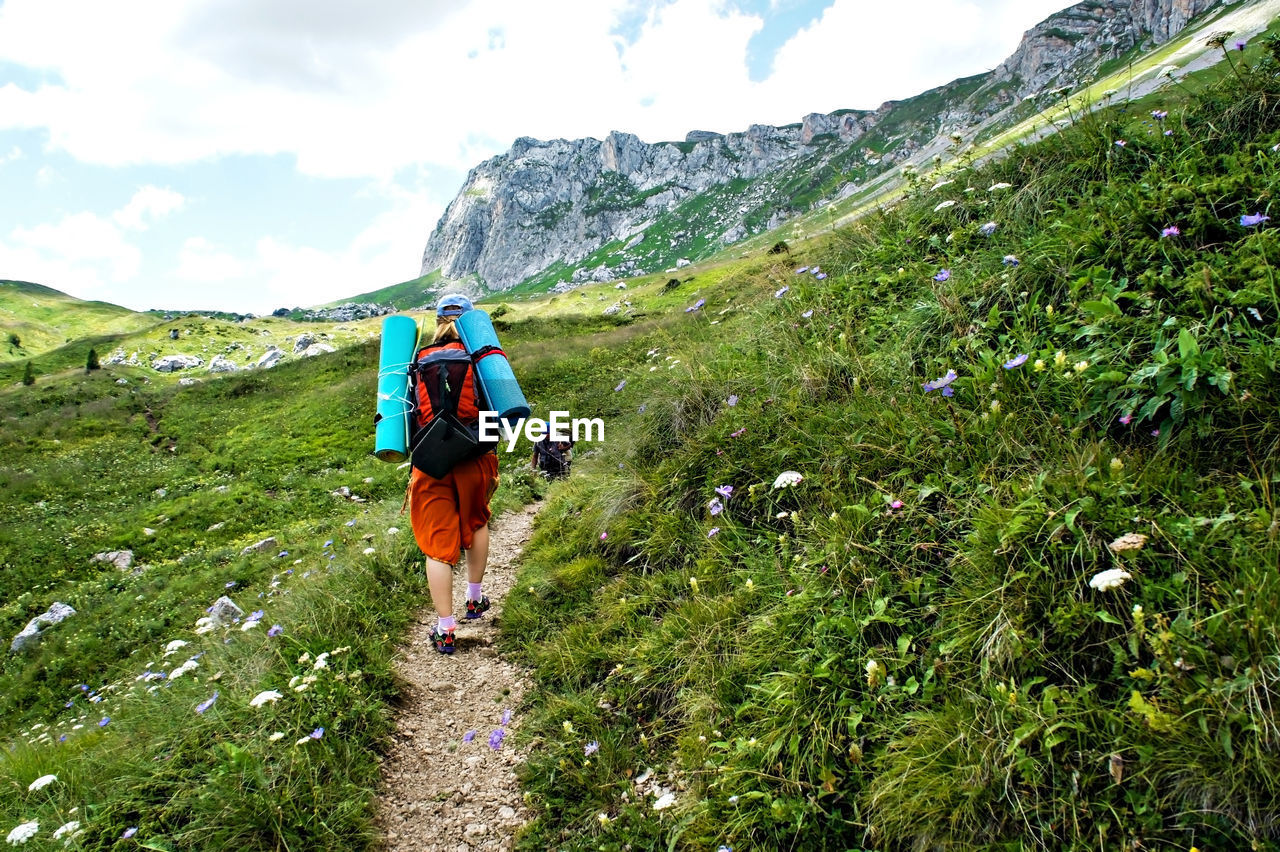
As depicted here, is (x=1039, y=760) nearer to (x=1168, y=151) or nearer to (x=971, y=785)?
(x=971, y=785)

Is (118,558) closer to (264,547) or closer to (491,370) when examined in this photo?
(264,547)

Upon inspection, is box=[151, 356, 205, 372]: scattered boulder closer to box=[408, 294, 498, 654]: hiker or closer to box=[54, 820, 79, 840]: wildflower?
box=[408, 294, 498, 654]: hiker

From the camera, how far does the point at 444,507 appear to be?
18.4 feet

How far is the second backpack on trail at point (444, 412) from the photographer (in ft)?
17.6

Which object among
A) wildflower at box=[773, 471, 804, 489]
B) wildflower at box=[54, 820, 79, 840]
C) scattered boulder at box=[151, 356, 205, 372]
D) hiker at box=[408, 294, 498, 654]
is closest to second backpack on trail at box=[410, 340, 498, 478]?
hiker at box=[408, 294, 498, 654]

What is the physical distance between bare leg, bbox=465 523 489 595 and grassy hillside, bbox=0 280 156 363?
126 metres

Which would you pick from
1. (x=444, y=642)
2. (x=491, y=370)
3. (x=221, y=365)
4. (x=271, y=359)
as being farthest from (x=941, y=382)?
(x=221, y=365)

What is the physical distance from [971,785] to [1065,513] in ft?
4.30

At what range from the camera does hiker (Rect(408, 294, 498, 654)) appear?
550 centimetres

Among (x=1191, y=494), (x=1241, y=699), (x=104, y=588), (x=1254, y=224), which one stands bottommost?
(x=104, y=588)

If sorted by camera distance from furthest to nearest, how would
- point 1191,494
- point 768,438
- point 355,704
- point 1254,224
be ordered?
point 768,438
point 355,704
point 1254,224
point 1191,494

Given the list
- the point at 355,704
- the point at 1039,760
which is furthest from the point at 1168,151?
the point at 355,704

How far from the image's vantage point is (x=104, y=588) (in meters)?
13.6

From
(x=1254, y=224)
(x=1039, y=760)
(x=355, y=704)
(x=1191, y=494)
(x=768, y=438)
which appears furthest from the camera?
(x=768, y=438)
